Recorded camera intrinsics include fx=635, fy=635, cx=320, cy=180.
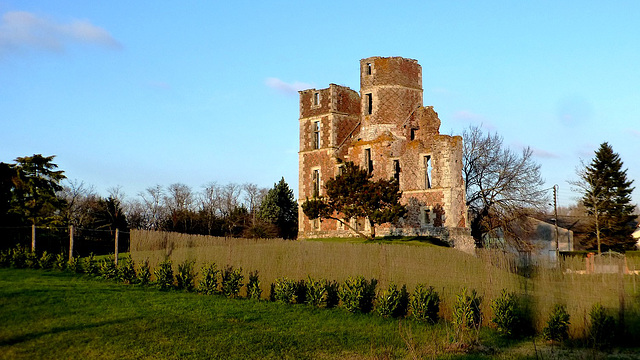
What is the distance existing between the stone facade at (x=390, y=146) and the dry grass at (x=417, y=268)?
19.9 meters

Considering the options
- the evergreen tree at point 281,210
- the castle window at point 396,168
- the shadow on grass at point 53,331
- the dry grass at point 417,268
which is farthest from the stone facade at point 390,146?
the shadow on grass at point 53,331

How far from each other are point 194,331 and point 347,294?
18.5ft

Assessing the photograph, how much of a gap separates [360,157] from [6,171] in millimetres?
22834

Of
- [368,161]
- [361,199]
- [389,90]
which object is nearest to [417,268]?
[361,199]

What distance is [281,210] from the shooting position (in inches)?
2660

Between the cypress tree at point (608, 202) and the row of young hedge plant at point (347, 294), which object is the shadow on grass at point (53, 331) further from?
the cypress tree at point (608, 202)

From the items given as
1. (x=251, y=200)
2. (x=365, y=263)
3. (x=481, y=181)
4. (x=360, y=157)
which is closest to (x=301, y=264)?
(x=365, y=263)

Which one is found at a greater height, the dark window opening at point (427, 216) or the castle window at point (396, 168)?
the castle window at point (396, 168)

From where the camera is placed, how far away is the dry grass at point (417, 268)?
15625 millimetres

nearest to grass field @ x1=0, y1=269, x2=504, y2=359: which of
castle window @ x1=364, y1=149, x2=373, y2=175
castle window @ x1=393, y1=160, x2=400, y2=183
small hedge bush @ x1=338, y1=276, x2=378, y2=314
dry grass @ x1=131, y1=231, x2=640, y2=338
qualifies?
small hedge bush @ x1=338, y1=276, x2=378, y2=314

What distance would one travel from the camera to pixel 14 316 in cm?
1486

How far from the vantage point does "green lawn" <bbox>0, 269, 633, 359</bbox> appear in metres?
12.6

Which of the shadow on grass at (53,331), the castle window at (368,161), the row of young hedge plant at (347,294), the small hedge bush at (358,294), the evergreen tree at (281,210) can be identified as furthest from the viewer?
the evergreen tree at (281,210)

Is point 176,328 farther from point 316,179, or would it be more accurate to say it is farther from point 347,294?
point 316,179
